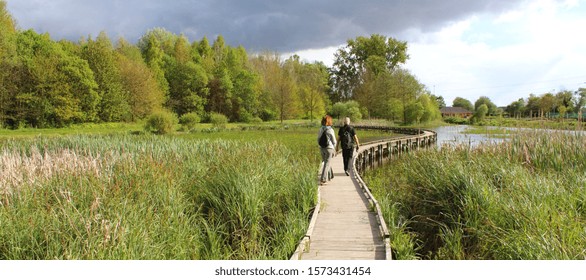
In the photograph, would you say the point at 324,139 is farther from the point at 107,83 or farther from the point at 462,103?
the point at 462,103

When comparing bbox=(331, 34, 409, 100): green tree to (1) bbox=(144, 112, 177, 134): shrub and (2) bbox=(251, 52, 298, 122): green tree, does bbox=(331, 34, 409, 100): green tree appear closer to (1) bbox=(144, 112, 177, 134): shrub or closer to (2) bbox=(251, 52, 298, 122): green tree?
(2) bbox=(251, 52, 298, 122): green tree

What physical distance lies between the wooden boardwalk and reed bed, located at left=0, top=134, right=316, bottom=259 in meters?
0.32

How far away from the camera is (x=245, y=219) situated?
5.79 meters

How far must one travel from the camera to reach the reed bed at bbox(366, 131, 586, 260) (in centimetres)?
435

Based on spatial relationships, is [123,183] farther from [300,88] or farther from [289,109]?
[300,88]

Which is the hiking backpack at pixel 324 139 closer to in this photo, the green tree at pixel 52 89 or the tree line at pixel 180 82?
the tree line at pixel 180 82

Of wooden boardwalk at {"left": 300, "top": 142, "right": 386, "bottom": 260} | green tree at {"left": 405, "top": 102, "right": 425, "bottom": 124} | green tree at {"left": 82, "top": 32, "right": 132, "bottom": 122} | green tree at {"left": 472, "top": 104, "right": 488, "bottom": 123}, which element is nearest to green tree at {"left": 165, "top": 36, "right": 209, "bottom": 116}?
green tree at {"left": 82, "top": 32, "right": 132, "bottom": 122}

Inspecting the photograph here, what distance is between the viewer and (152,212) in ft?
16.7

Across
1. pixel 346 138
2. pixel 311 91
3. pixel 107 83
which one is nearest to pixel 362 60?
pixel 311 91

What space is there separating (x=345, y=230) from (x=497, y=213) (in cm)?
228

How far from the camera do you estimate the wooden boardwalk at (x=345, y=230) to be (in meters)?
4.43

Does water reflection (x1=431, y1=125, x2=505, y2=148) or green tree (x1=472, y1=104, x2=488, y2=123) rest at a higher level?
green tree (x1=472, y1=104, x2=488, y2=123)

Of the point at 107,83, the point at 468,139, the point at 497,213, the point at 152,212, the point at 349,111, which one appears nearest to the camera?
the point at 152,212
